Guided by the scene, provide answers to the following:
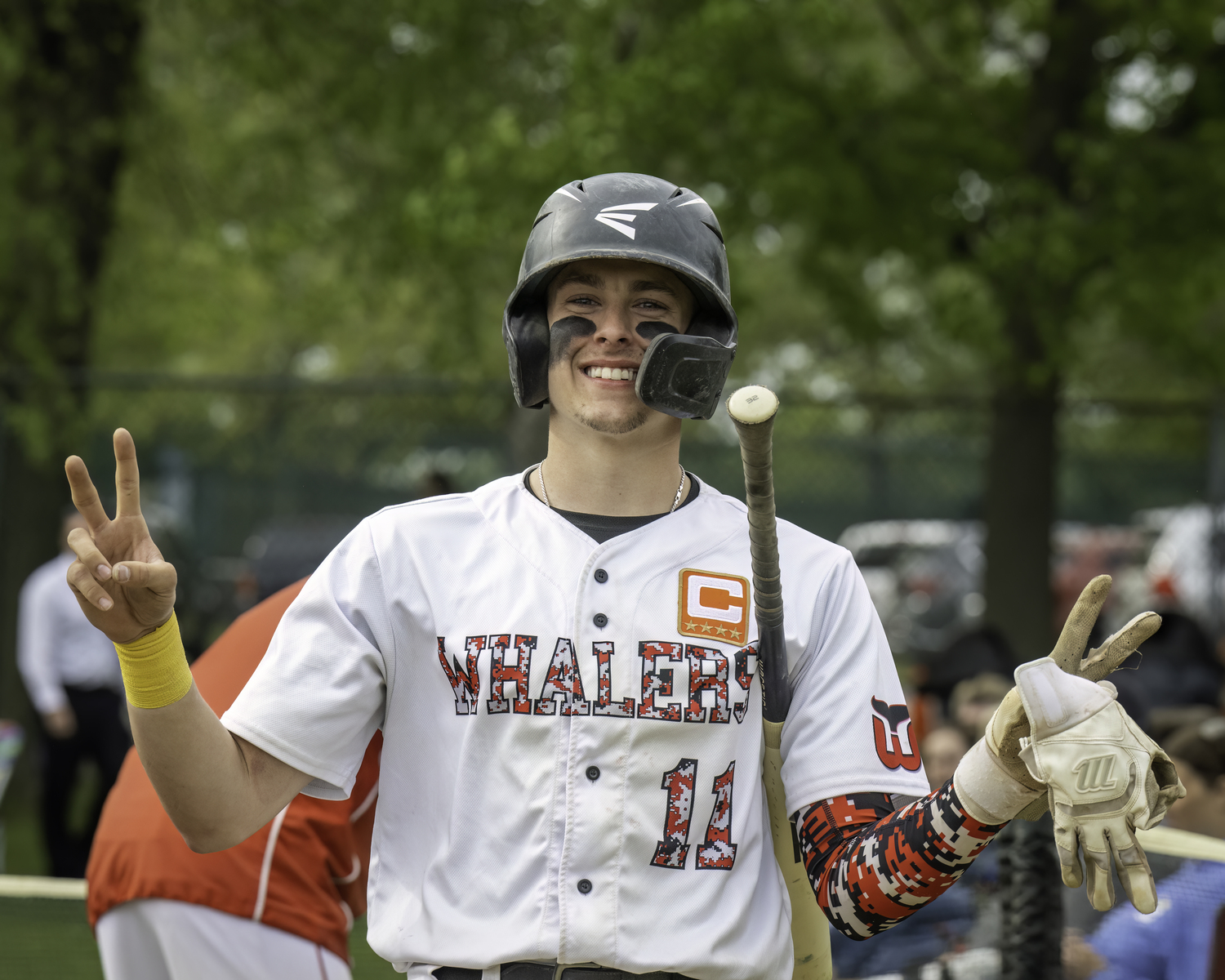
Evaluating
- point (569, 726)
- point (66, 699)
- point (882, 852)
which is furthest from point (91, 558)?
point (66, 699)

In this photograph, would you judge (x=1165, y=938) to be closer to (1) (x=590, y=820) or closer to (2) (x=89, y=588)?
(1) (x=590, y=820)

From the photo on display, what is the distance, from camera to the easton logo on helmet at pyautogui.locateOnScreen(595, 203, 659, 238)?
244 centimetres

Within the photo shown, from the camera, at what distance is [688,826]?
7.42 feet

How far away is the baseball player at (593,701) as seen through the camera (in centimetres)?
214

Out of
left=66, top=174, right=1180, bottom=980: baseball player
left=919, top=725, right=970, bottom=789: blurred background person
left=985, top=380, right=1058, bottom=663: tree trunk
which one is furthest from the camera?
left=985, top=380, right=1058, bottom=663: tree trunk

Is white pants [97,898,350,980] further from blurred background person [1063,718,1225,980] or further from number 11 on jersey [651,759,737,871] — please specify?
blurred background person [1063,718,1225,980]

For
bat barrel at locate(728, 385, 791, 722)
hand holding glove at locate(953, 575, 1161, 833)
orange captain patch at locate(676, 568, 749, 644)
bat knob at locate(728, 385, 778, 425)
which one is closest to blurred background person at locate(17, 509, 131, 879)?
orange captain patch at locate(676, 568, 749, 644)

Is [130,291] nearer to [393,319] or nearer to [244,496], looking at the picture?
[244,496]

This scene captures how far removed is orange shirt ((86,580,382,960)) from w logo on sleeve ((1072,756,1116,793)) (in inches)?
68.6

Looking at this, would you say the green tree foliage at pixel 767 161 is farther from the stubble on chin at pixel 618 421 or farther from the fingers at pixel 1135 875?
the fingers at pixel 1135 875

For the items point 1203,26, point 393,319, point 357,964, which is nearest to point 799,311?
point 393,319

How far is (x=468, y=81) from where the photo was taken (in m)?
9.16

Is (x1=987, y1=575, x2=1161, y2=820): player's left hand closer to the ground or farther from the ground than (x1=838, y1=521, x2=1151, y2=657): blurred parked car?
closer to the ground

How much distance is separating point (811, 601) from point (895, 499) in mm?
7119
